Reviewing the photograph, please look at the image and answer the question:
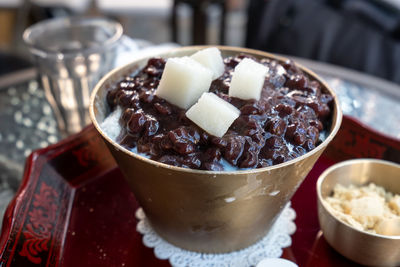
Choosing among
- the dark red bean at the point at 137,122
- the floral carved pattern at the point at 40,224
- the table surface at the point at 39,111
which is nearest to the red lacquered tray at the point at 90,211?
the floral carved pattern at the point at 40,224

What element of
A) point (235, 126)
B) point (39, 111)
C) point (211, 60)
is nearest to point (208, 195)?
point (235, 126)

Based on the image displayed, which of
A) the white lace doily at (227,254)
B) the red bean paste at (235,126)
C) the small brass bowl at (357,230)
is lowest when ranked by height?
the white lace doily at (227,254)

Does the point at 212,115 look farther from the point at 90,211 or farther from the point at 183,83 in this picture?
the point at 90,211

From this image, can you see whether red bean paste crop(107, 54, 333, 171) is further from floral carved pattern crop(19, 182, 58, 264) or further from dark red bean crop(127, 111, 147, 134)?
floral carved pattern crop(19, 182, 58, 264)

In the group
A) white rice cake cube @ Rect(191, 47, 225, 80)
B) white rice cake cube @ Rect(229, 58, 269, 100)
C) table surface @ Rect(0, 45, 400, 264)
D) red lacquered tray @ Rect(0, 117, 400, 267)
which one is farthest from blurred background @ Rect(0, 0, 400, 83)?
white rice cake cube @ Rect(229, 58, 269, 100)

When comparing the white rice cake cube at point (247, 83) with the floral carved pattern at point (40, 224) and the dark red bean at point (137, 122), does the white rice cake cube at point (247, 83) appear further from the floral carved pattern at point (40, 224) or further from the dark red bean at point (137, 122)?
the floral carved pattern at point (40, 224)

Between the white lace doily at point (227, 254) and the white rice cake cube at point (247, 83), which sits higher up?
the white rice cake cube at point (247, 83)

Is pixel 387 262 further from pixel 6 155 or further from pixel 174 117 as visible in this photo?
pixel 6 155
